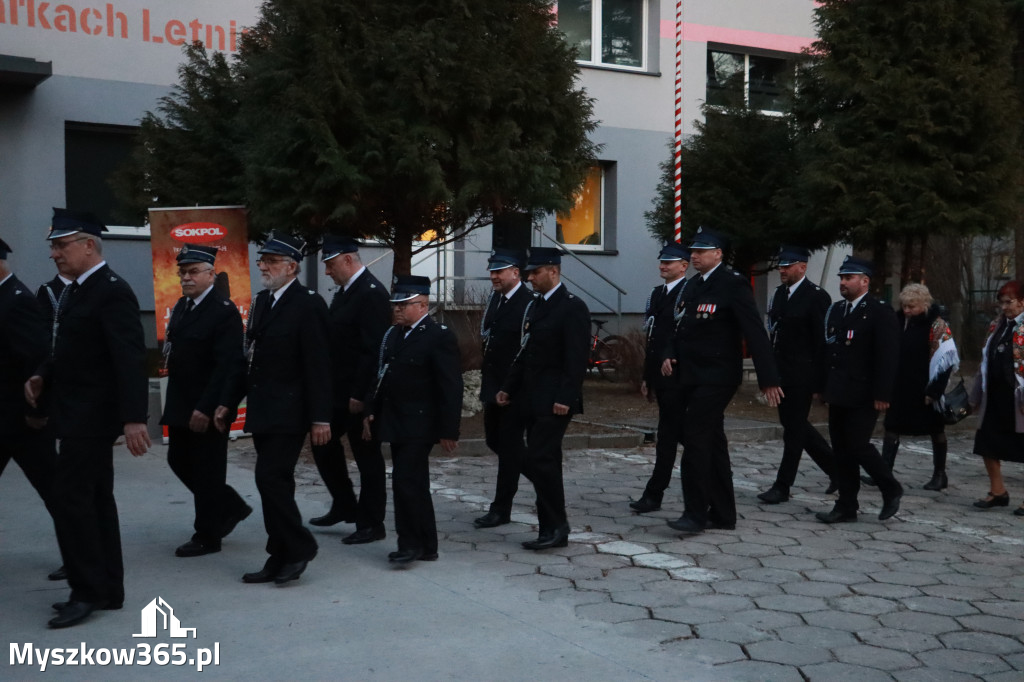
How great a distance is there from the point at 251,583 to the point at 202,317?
62.0 inches

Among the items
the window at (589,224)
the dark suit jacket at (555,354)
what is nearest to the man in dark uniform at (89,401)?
the dark suit jacket at (555,354)

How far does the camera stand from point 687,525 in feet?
23.9

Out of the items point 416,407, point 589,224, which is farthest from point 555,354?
point 589,224

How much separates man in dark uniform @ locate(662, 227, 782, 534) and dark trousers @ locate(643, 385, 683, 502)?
0.63 metres

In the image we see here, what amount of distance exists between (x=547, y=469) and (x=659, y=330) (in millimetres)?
2172

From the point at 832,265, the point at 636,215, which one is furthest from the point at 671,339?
the point at 832,265

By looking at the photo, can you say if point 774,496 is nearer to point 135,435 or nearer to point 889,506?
point 889,506

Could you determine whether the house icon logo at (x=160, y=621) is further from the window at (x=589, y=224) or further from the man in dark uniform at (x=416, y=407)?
the window at (x=589, y=224)

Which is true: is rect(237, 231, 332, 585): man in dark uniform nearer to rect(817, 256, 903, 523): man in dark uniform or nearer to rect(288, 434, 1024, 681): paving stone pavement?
rect(288, 434, 1024, 681): paving stone pavement

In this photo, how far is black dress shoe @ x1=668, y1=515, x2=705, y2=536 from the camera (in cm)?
729

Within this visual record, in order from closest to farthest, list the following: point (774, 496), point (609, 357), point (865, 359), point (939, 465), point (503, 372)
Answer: point (503, 372)
point (865, 359)
point (774, 496)
point (939, 465)
point (609, 357)

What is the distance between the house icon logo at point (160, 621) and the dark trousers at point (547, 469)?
2.29m

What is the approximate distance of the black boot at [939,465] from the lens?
9.38 metres

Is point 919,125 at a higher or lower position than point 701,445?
higher
